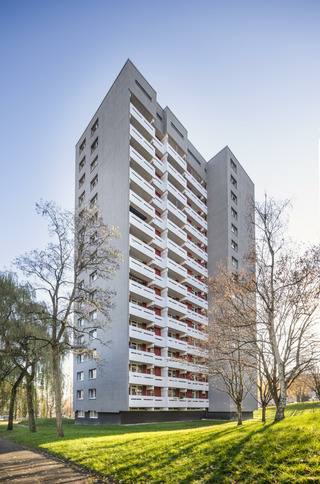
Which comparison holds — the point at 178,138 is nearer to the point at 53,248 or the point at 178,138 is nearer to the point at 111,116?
the point at 111,116

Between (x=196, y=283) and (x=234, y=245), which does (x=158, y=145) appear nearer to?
(x=234, y=245)

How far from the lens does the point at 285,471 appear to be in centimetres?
821

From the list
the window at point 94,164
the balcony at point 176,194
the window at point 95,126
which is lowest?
the balcony at point 176,194

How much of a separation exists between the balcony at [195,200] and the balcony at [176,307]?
1517 centimetres

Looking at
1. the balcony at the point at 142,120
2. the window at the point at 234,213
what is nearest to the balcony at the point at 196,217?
the window at the point at 234,213

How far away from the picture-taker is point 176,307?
4047 centimetres

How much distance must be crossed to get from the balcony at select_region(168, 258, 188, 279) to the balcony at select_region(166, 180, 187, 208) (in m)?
8.69

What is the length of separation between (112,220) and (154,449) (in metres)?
27.1

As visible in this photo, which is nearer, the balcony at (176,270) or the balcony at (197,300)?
the balcony at (176,270)

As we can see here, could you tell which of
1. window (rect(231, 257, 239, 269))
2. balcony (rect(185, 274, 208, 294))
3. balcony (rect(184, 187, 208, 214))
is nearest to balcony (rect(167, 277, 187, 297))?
balcony (rect(185, 274, 208, 294))

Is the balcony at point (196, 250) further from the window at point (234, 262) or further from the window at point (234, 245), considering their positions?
the window at point (234, 245)

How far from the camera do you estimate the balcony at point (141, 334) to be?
106 feet

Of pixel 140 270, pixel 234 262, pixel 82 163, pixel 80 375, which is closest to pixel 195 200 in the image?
pixel 234 262

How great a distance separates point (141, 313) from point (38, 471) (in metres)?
22.9
